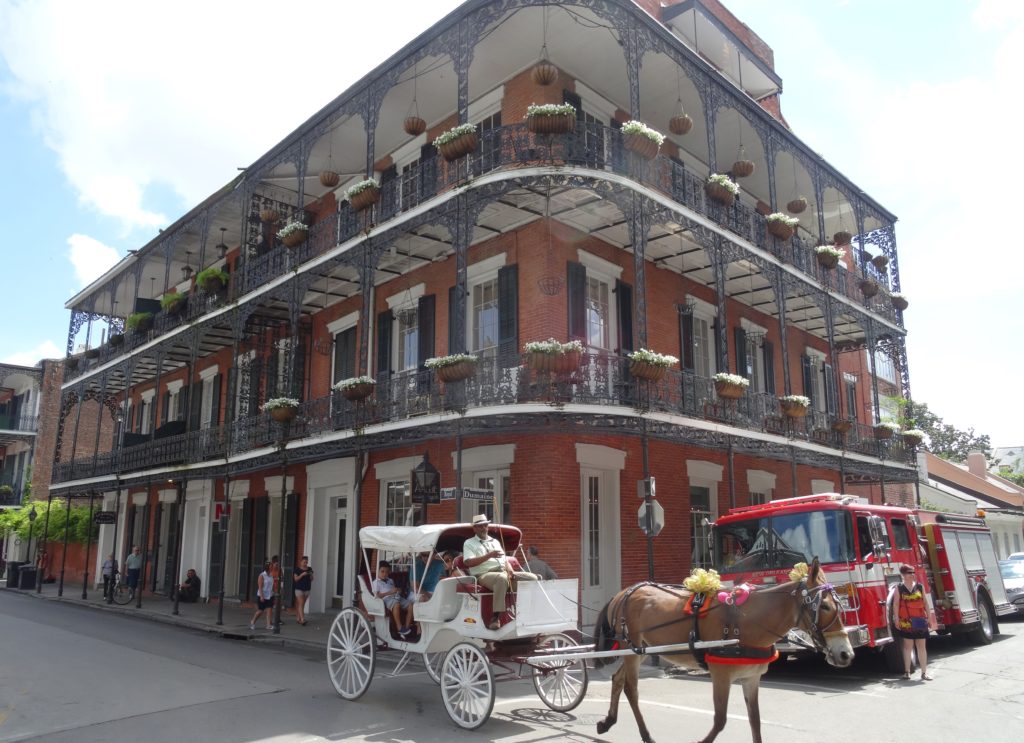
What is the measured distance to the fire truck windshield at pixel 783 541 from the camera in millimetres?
10688

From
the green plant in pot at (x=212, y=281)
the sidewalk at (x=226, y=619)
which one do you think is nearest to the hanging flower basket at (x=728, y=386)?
the sidewalk at (x=226, y=619)

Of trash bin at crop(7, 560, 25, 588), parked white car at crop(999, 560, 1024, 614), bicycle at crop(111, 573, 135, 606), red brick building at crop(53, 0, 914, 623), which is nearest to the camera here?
red brick building at crop(53, 0, 914, 623)

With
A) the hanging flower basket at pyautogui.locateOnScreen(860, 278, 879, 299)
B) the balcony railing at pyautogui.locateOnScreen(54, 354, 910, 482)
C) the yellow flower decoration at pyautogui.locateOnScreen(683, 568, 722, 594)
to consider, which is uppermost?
the hanging flower basket at pyautogui.locateOnScreen(860, 278, 879, 299)

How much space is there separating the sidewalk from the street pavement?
91 cm

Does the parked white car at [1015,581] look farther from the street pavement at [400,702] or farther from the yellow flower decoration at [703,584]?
the yellow flower decoration at [703,584]

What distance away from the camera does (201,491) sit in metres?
24.5

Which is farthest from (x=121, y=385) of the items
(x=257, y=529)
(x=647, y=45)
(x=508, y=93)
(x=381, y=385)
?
(x=647, y=45)

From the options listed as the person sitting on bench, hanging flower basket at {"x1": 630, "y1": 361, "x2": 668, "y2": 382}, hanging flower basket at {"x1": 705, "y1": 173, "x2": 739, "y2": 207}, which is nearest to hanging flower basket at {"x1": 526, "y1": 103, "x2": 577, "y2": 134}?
hanging flower basket at {"x1": 705, "y1": 173, "x2": 739, "y2": 207}

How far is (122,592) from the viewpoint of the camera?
25734 millimetres

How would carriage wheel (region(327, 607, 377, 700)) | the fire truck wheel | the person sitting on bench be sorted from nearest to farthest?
1. carriage wheel (region(327, 607, 377, 700))
2. the fire truck wheel
3. the person sitting on bench

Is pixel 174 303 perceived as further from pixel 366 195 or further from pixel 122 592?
pixel 122 592

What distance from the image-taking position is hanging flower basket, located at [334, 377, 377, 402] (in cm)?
1452

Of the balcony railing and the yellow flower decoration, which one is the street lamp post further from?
the yellow flower decoration

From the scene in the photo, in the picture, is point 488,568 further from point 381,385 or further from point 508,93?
point 508,93
